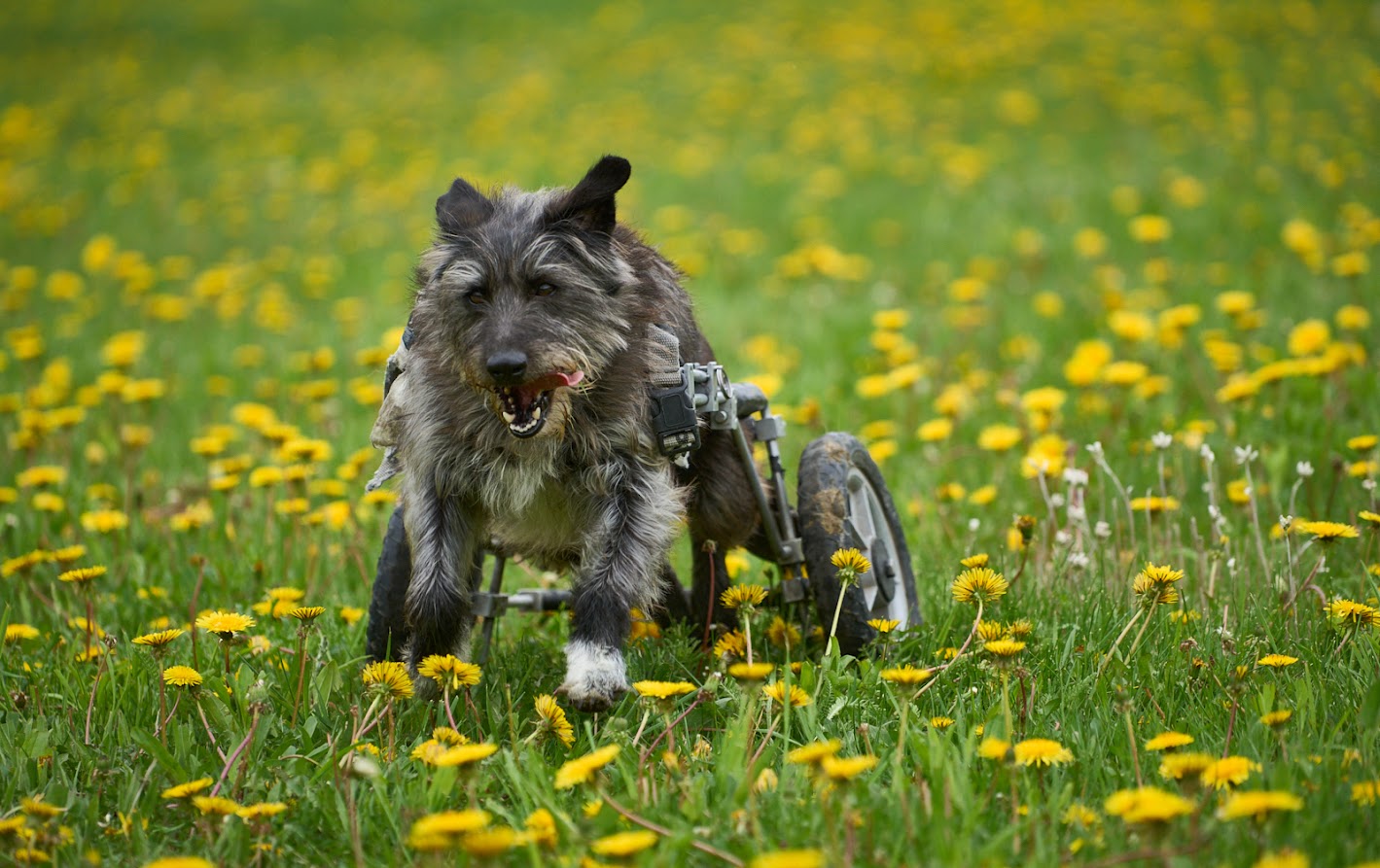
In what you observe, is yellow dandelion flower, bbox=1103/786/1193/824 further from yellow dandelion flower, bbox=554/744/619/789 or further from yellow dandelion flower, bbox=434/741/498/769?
yellow dandelion flower, bbox=434/741/498/769

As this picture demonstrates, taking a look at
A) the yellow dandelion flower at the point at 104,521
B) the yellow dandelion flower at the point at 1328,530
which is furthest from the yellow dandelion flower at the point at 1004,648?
the yellow dandelion flower at the point at 104,521

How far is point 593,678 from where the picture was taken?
3.19 m

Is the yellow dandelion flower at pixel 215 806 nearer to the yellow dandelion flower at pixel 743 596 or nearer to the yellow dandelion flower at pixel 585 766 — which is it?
the yellow dandelion flower at pixel 585 766

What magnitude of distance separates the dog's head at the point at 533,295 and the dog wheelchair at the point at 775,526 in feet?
0.83

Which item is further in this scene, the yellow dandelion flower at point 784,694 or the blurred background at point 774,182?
the blurred background at point 774,182

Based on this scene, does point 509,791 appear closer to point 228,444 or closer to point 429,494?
point 429,494

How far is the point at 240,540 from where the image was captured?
517 cm

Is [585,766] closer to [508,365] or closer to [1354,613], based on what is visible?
[508,365]

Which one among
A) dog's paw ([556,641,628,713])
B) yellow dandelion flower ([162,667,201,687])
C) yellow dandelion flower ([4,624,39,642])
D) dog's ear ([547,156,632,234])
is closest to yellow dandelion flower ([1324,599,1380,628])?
dog's paw ([556,641,628,713])

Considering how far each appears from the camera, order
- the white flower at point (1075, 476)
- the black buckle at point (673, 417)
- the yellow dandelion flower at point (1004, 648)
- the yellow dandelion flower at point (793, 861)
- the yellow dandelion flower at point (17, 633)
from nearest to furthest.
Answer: the yellow dandelion flower at point (793, 861) → the yellow dandelion flower at point (1004, 648) → the black buckle at point (673, 417) → the yellow dandelion flower at point (17, 633) → the white flower at point (1075, 476)

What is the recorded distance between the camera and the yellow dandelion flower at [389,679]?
10.2 feet

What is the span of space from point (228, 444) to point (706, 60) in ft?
45.2

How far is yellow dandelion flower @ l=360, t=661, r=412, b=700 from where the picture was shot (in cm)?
310

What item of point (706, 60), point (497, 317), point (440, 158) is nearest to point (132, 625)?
point (497, 317)
